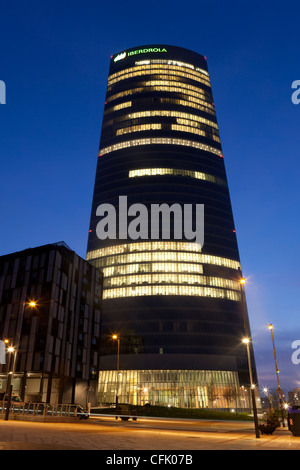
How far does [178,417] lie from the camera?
52.7 metres

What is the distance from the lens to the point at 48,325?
64062mm

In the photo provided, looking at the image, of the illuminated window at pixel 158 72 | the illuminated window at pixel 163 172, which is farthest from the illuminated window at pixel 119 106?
the illuminated window at pixel 163 172

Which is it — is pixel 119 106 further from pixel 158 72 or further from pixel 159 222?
pixel 159 222

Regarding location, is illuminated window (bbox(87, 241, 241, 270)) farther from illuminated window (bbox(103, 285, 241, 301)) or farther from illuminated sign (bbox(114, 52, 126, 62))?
illuminated sign (bbox(114, 52, 126, 62))

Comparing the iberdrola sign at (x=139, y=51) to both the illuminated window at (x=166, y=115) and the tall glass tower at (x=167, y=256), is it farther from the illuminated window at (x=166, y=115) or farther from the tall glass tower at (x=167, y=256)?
the illuminated window at (x=166, y=115)

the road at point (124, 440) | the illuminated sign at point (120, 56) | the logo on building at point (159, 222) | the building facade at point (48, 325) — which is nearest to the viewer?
the road at point (124, 440)

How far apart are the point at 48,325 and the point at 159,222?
62.9 metres

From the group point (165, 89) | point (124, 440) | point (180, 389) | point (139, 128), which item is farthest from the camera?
point (165, 89)

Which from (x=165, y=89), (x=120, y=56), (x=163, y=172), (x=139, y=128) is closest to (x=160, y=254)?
(x=163, y=172)

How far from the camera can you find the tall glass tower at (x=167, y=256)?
101000 mm

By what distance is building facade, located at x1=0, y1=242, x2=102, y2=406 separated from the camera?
6384cm

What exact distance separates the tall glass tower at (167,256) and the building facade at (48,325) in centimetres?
2230

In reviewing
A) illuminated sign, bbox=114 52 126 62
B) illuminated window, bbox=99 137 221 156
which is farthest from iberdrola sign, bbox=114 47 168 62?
illuminated window, bbox=99 137 221 156
